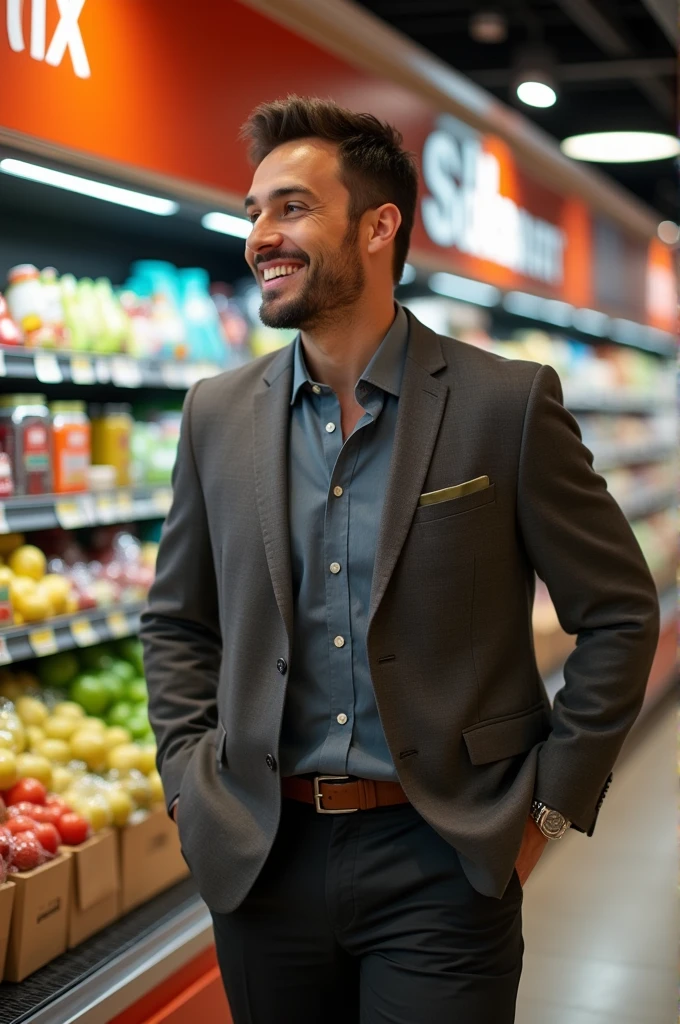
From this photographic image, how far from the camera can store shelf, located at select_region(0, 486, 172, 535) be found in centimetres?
291

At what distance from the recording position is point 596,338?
30.8 feet

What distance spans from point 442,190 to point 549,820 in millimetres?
3524

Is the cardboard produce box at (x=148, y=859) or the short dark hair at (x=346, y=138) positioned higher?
the short dark hair at (x=346, y=138)

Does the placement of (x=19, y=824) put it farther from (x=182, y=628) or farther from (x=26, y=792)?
(x=182, y=628)

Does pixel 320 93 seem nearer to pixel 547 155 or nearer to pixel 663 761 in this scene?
pixel 547 155

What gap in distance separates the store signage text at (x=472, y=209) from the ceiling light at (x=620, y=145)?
4.35ft

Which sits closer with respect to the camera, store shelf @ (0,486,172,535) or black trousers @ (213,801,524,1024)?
black trousers @ (213,801,524,1024)

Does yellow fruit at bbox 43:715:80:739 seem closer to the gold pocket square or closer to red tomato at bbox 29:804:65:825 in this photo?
red tomato at bbox 29:804:65:825

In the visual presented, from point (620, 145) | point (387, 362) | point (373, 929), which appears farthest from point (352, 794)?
point (620, 145)

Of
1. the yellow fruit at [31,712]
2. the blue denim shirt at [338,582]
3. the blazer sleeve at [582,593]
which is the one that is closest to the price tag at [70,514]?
the yellow fruit at [31,712]

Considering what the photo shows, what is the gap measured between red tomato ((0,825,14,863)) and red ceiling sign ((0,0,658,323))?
1532 mm

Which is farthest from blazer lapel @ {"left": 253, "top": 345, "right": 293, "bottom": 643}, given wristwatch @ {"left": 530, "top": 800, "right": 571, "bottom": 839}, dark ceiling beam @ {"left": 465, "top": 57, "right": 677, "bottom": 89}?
dark ceiling beam @ {"left": 465, "top": 57, "right": 677, "bottom": 89}

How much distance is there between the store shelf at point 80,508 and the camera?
2.91 metres

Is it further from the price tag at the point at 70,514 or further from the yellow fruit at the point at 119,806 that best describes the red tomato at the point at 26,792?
the price tag at the point at 70,514
